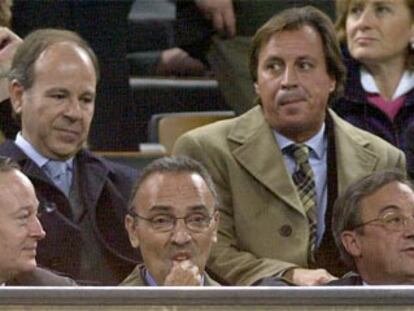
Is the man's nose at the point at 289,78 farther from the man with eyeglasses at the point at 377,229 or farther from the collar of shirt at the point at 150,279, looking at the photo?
the collar of shirt at the point at 150,279

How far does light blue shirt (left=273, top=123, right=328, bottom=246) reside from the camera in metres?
3.83

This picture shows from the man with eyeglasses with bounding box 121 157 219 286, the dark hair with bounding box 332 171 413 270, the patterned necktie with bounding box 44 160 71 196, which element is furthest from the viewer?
the patterned necktie with bounding box 44 160 71 196

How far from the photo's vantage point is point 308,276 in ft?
11.8

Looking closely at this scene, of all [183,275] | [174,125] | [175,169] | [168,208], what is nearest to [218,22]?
[174,125]

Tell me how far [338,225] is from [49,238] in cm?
63

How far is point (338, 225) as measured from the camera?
11.7ft

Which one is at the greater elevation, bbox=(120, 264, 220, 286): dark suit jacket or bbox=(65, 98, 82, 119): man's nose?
bbox=(65, 98, 82, 119): man's nose

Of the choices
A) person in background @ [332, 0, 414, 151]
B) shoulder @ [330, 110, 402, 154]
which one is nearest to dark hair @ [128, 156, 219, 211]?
shoulder @ [330, 110, 402, 154]

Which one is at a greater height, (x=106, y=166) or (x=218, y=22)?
(x=218, y=22)

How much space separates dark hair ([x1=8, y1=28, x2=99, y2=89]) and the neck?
0.81 m

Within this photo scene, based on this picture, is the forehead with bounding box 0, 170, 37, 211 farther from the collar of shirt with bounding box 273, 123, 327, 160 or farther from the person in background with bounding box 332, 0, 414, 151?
the person in background with bounding box 332, 0, 414, 151

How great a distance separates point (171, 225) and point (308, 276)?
355 millimetres

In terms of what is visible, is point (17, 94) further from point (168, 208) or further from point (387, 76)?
point (387, 76)

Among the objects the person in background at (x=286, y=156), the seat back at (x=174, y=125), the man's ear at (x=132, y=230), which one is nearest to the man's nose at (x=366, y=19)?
the person in background at (x=286, y=156)
